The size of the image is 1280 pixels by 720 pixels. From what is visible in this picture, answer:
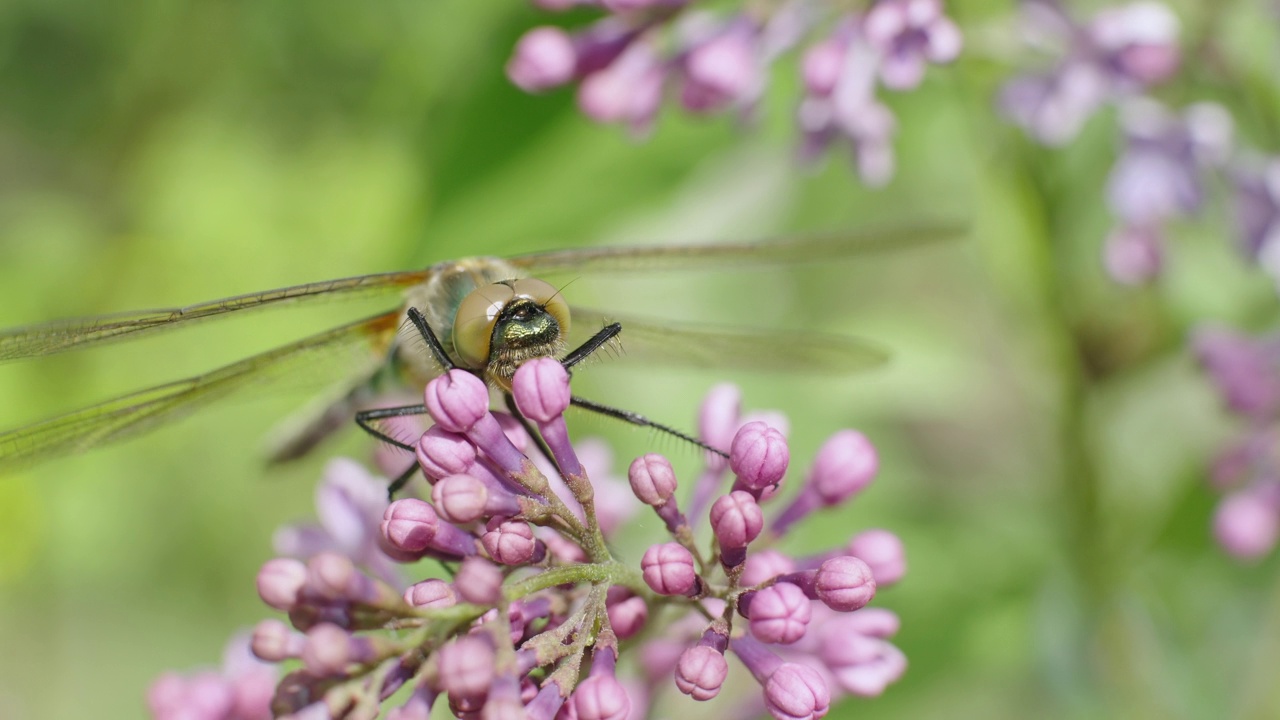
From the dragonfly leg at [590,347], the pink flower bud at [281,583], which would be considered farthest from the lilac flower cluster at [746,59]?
the pink flower bud at [281,583]

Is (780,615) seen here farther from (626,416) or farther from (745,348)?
(745,348)

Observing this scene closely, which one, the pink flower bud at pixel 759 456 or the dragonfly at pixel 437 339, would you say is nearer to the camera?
the pink flower bud at pixel 759 456

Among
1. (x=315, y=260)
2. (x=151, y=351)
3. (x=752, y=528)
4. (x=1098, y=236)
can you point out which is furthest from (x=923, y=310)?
(x=752, y=528)

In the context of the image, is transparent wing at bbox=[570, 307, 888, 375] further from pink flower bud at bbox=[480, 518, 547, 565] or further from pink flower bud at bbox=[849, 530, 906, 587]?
pink flower bud at bbox=[480, 518, 547, 565]

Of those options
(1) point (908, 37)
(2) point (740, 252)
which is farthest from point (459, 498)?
(1) point (908, 37)

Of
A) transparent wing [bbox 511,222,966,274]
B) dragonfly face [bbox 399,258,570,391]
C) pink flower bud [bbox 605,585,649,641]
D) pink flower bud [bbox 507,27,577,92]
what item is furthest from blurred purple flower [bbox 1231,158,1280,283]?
pink flower bud [bbox 605,585,649,641]

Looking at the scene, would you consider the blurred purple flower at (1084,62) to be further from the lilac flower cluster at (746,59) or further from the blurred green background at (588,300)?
the lilac flower cluster at (746,59)
